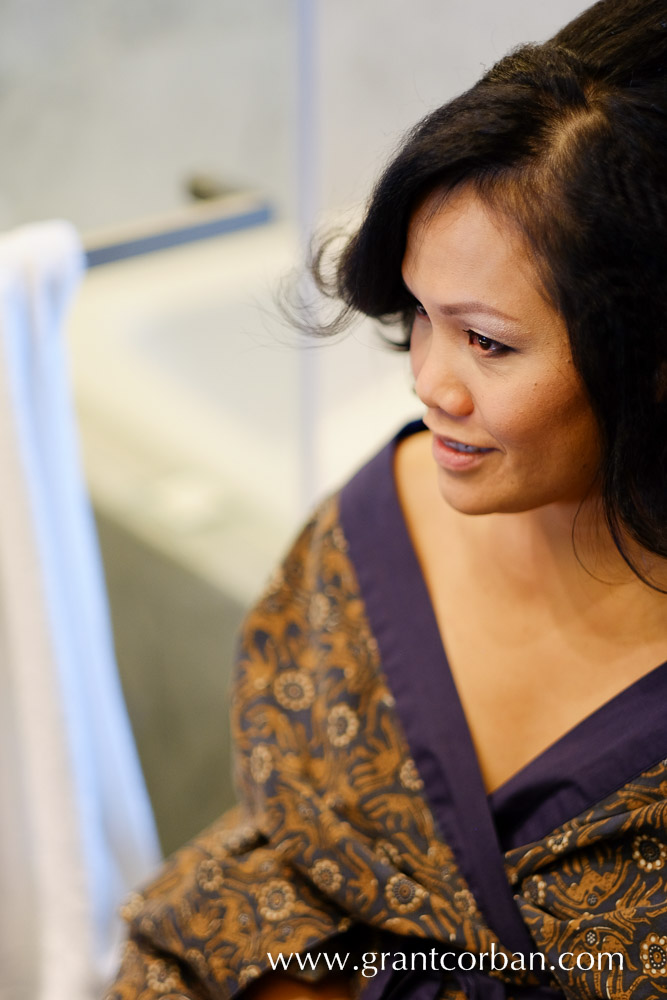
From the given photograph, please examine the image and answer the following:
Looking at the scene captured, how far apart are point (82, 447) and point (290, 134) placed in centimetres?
48

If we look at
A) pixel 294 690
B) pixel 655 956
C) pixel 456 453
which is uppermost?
pixel 456 453

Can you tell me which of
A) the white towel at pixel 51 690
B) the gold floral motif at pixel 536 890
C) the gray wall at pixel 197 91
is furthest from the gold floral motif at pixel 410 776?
the gray wall at pixel 197 91

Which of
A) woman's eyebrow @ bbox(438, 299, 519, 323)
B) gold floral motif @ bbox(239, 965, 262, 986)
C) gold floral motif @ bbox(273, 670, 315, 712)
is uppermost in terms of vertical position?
woman's eyebrow @ bbox(438, 299, 519, 323)

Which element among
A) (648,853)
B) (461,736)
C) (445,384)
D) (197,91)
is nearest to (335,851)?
(461,736)

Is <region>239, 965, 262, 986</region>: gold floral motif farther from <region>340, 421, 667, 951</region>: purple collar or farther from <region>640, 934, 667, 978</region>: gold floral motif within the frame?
<region>640, 934, 667, 978</region>: gold floral motif

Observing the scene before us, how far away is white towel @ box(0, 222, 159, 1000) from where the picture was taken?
0.98 m

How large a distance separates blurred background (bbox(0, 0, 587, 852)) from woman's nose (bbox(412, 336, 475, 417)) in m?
0.39

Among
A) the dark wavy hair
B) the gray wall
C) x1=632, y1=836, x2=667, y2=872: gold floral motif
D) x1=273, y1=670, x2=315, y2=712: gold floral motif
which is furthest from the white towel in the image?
x1=632, y1=836, x2=667, y2=872: gold floral motif

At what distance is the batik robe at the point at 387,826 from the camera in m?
0.67

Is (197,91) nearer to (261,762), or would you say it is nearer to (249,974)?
(261,762)

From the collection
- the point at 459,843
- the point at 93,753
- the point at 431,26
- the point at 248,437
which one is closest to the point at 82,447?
the point at 248,437

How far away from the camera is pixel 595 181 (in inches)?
20.6

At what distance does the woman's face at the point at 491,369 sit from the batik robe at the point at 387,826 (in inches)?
6.9

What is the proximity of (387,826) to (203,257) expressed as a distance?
0.80 metres
